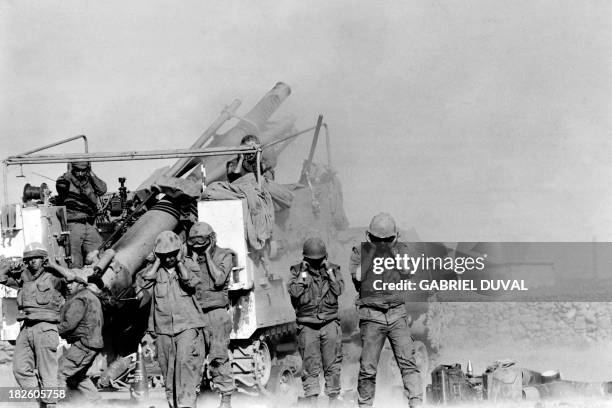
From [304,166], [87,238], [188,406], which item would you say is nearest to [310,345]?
[188,406]

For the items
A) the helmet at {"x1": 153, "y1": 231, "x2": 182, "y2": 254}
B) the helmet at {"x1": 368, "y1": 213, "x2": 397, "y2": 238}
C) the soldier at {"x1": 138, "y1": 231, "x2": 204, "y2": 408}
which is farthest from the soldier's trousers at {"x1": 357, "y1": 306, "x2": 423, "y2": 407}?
the helmet at {"x1": 153, "y1": 231, "x2": 182, "y2": 254}

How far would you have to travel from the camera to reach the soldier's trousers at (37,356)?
38.4ft

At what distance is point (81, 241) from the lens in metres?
14.4

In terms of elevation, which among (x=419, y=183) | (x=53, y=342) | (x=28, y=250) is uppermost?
(x=419, y=183)

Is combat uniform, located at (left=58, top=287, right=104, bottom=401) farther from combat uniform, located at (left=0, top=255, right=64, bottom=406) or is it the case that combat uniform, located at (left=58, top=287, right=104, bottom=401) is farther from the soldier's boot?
the soldier's boot

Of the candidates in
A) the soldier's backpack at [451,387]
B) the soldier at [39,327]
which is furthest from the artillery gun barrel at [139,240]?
the soldier's backpack at [451,387]

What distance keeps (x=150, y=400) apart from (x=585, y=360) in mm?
7464

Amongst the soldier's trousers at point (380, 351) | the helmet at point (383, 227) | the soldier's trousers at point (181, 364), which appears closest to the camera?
the soldier's trousers at point (181, 364)

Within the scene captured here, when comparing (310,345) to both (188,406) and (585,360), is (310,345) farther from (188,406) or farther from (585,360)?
(585,360)

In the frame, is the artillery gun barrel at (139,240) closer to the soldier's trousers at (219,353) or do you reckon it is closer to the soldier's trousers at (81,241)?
the soldier's trousers at (81,241)

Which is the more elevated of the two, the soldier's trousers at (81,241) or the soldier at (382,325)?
the soldier's trousers at (81,241)

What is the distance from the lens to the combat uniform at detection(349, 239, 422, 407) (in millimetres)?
11625

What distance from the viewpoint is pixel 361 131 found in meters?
19.8

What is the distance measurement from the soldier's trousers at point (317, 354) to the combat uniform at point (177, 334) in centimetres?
129
